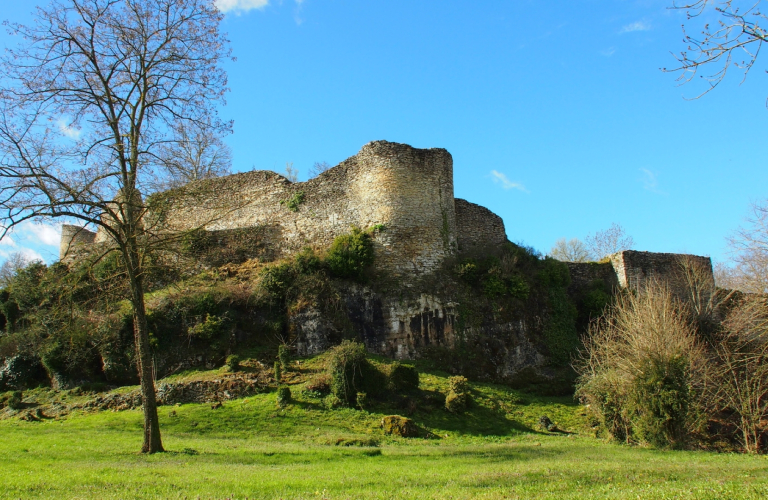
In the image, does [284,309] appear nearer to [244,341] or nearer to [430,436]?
[244,341]

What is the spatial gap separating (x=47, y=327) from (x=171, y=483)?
11600 millimetres

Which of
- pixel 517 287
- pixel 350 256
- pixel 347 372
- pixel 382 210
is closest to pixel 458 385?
pixel 347 372

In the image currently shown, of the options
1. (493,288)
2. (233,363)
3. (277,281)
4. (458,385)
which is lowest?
(458,385)

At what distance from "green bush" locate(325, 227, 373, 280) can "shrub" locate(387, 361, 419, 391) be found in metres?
5.16

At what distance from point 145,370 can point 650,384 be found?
13205 mm

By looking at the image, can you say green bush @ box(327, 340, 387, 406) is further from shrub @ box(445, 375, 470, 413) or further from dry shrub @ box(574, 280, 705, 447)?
dry shrub @ box(574, 280, 705, 447)

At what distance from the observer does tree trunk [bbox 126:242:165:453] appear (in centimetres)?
1261

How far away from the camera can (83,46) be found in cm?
1445

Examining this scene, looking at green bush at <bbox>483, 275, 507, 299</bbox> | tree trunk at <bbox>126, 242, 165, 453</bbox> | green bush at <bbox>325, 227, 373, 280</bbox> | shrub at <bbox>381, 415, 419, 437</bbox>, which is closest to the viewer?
tree trunk at <bbox>126, 242, 165, 453</bbox>

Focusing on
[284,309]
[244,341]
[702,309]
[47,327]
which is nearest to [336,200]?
[284,309]

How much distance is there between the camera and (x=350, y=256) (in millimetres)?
22719

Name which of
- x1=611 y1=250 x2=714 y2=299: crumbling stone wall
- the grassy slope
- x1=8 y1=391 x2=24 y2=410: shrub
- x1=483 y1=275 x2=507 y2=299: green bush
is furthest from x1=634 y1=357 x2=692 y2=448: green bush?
x1=8 y1=391 x2=24 y2=410: shrub

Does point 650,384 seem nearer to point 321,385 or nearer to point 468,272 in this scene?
point 468,272

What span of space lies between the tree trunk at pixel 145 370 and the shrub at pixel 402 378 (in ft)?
24.1
